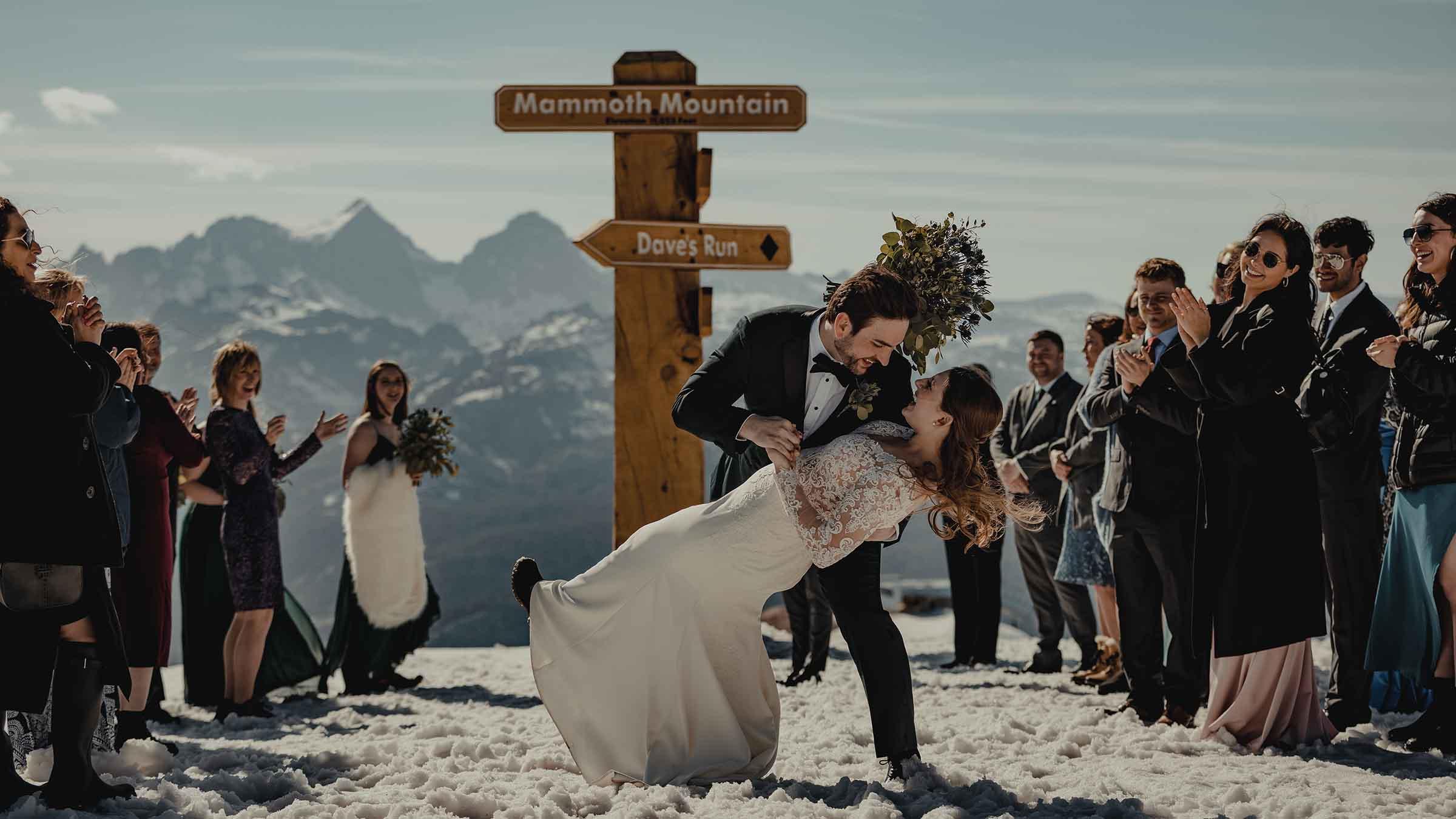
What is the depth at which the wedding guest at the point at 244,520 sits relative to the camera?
6844 millimetres

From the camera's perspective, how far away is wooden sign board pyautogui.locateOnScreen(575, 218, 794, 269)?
7.25 m

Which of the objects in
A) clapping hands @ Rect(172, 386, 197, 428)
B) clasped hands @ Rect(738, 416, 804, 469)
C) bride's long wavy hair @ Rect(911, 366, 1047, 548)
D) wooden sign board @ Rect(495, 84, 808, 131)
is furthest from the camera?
wooden sign board @ Rect(495, 84, 808, 131)

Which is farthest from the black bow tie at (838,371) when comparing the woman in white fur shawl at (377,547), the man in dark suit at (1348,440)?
the woman in white fur shawl at (377,547)

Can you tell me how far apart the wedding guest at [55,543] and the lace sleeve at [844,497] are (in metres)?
2.30

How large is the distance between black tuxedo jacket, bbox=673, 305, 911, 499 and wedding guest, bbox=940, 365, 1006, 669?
13.0 feet

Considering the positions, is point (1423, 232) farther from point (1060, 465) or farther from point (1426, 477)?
point (1060, 465)

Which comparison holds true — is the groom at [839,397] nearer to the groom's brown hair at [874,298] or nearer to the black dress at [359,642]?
the groom's brown hair at [874,298]

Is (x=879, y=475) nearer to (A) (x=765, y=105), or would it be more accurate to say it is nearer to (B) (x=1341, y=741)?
(B) (x=1341, y=741)

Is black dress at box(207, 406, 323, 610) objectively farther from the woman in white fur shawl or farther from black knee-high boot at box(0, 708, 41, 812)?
black knee-high boot at box(0, 708, 41, 812)

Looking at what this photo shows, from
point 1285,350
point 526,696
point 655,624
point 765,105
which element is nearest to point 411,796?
point 655,624

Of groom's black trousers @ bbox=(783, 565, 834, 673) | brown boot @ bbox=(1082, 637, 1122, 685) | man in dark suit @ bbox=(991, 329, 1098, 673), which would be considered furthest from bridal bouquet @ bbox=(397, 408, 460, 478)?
brown boot @ bbox=(1082, 637, 1122, 685)

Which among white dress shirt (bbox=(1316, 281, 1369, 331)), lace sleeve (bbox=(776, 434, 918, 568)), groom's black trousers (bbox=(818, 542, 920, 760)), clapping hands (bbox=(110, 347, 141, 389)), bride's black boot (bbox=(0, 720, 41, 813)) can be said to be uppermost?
white dress shirt (bbox=(1316, 281, 1369, 331))

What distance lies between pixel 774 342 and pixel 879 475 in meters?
0.81

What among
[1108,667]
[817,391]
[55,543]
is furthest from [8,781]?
[1108,667]
